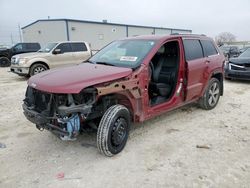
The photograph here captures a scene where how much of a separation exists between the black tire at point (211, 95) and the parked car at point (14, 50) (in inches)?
582

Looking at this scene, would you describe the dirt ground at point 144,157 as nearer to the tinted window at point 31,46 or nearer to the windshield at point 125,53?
the windshield at point 125,53

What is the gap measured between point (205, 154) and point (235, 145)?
0.65m

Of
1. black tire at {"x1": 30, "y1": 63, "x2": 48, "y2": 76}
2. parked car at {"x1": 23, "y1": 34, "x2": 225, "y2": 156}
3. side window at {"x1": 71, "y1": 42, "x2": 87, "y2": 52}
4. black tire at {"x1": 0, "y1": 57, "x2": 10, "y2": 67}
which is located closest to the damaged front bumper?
parked car at {"x1": 23, "y1": 34, "x2": 225, "y2": 156}

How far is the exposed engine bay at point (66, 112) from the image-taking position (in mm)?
3256

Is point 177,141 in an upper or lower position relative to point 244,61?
lower

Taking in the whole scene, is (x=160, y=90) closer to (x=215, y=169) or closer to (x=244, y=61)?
(x=215, y=169)

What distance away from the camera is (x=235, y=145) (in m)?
4.00

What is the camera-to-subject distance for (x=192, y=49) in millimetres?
5168

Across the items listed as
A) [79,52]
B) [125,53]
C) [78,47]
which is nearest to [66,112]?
[125,53]

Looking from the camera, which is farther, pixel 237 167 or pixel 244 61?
pixel 244 61

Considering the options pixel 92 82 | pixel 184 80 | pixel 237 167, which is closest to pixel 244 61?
pixel 184 80

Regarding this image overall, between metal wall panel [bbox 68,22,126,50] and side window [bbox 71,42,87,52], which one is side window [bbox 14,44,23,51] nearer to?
side window [bbox 71,42,87,52]

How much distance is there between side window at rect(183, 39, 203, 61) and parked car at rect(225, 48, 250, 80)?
4715mm

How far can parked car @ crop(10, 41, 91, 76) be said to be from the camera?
413 inches
